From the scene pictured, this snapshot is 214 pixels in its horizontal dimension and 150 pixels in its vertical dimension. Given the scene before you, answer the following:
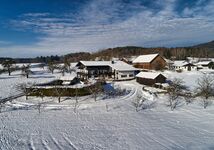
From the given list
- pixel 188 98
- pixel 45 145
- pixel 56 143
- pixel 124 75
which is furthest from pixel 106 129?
pixel 124 75

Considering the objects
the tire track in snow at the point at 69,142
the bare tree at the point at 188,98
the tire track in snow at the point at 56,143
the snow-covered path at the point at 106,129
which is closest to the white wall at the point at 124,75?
the bare tree at the point at 188,98

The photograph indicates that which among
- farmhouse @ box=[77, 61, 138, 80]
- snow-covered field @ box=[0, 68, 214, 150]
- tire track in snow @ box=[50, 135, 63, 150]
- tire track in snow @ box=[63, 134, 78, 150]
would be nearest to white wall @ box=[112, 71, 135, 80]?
farmhouse @ box=[77, 61, 138, 80]

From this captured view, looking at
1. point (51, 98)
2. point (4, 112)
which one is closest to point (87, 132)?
point (4, 112)

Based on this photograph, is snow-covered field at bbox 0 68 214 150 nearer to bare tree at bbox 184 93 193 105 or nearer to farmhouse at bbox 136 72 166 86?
bare tree at bbox 184 93 193 105

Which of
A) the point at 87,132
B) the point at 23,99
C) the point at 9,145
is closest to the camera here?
the point at 9,145

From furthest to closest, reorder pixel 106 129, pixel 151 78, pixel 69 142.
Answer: pixel 151 78 < pixel 106 129 < pixel 69 142

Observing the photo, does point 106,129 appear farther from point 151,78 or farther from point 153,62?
point 153,62

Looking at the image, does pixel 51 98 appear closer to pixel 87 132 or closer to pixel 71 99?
pixel 71 99
